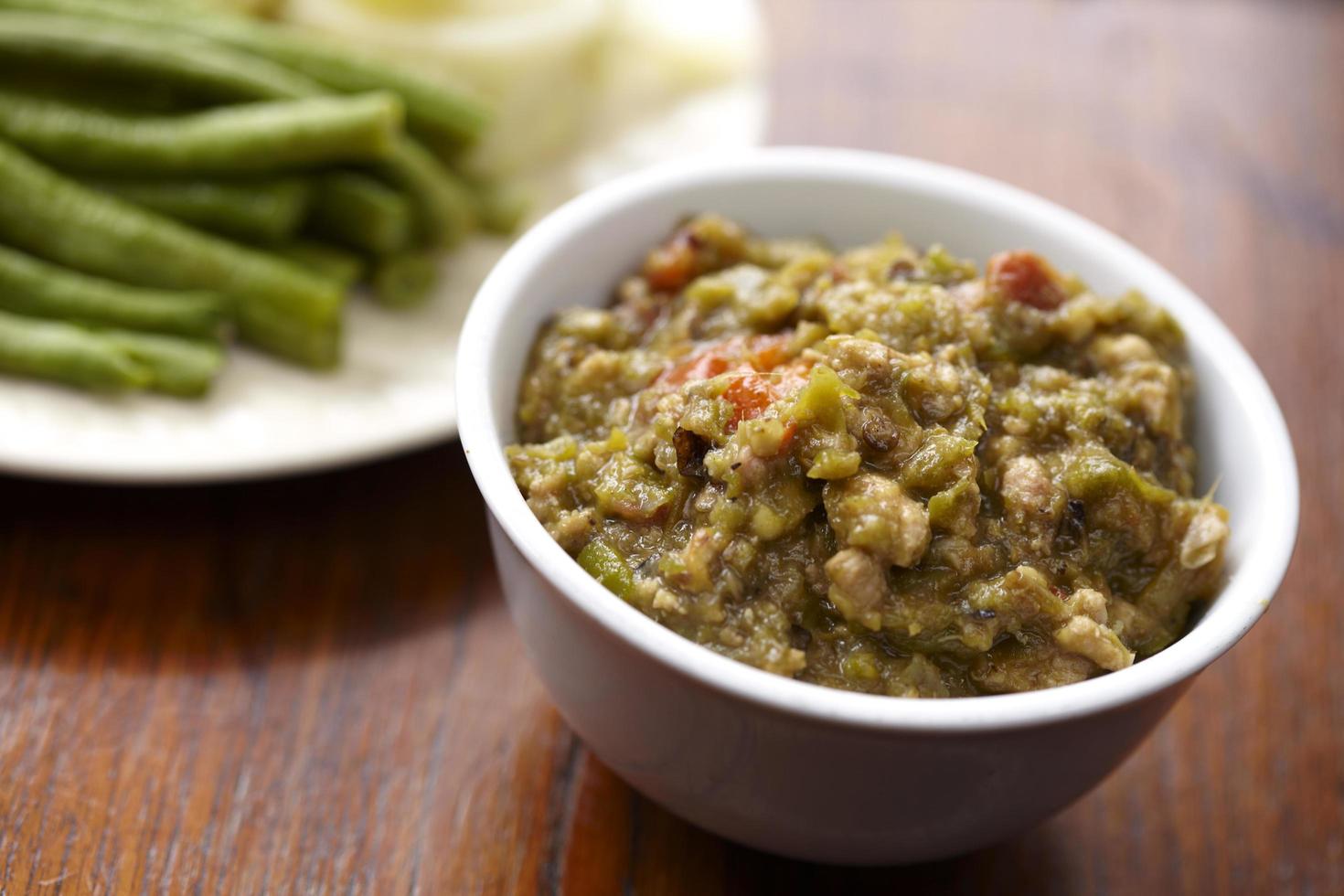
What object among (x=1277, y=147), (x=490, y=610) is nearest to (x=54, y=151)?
(x=490, y=610)

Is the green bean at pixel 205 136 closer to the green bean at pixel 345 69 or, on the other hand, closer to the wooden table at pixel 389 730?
the green bean at pixel 345 69

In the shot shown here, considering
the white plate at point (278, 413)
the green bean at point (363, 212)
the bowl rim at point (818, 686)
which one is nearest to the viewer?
the bowl rim at point (818, 686)

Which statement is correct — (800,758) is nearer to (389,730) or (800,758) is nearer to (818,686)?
(818,686)

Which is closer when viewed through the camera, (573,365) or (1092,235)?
(573,365)

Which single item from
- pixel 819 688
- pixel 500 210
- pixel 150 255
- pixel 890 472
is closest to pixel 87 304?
pixel 150 255

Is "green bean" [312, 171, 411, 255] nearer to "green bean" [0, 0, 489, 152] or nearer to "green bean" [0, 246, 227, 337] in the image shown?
"green bean" [0, 0, 489, 152]

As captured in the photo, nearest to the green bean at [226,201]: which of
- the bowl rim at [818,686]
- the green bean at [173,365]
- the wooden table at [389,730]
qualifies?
the green bean at [173,365]

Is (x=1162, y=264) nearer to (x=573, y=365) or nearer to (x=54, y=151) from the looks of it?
(x=573, y=365)
